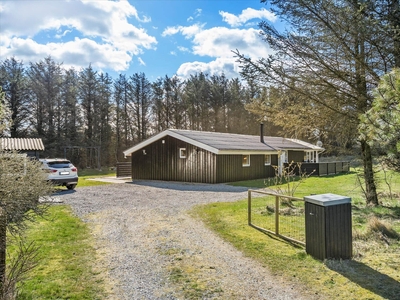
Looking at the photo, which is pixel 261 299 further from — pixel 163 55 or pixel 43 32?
pixel 163 55

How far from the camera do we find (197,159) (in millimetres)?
15875

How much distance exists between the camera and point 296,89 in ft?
26.2

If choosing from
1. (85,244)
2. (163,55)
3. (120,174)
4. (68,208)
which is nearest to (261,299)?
(85,244)

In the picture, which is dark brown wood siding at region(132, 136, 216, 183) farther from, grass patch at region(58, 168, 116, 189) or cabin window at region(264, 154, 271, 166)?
cabin window at region(264, 154, 271, 166)

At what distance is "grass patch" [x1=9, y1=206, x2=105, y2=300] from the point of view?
3.34 metres

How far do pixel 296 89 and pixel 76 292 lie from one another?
7321 millimetres

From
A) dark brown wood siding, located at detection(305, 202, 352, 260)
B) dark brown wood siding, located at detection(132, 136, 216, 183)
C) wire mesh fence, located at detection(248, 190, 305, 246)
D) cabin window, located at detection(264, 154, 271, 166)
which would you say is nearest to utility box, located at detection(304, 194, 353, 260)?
dark brown wood siding, located at detection(305, 202, 352, 260)

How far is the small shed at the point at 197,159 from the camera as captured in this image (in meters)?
15.4

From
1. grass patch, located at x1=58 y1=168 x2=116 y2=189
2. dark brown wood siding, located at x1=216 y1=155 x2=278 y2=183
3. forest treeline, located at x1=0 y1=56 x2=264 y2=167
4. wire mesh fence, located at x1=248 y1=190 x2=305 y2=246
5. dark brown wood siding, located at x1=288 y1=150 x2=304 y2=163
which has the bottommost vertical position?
wire mesh fence, located at x1=248 y1=190 x2=305 y2=246

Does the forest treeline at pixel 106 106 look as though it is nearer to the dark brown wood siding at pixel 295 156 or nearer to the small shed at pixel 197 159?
the dark brown wood siding at pixel 295 156

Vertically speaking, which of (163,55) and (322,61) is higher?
(163,55)

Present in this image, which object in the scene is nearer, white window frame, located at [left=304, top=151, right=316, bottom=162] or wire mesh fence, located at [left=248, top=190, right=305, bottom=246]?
wire mesh fence, located at [left=248, top=190, right=305, bottom=246]

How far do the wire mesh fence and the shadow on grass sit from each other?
0.99 meters

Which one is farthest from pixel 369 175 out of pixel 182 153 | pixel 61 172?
pixel 61 172
